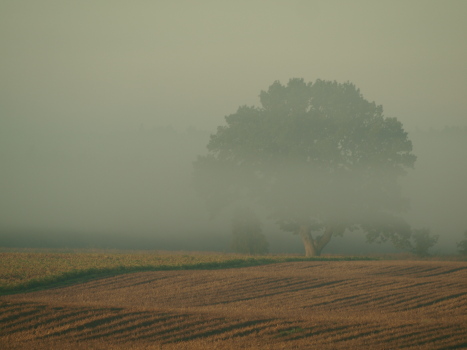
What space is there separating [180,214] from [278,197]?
58663 millimetres

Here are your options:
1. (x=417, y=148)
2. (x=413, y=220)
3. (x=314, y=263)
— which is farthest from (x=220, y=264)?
(x=417, y=148)

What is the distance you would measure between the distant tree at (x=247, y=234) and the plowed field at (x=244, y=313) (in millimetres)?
23202

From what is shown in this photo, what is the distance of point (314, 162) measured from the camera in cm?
5256

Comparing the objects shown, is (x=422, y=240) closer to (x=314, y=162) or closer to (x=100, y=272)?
(x=314, y=162)

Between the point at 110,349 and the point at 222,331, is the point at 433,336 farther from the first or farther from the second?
the point at 110,349

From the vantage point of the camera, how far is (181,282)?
98.3ft

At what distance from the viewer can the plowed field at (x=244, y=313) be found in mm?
16844

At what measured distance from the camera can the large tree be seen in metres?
50.6

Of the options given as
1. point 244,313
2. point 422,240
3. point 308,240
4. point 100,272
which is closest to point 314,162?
point 308,240

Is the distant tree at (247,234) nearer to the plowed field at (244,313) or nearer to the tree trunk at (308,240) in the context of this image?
the tree trunk at (308,240)

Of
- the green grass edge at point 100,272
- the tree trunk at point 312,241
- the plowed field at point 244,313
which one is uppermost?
the tree trunk at point 312,241

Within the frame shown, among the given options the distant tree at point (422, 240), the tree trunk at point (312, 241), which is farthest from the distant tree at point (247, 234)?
the distant tree at point (422, 240)

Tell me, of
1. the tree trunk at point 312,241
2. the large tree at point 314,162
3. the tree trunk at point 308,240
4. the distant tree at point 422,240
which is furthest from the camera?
the distant tree at point 422,240

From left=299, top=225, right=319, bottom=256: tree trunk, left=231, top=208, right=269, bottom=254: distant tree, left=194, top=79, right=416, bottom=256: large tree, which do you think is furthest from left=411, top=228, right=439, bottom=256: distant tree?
left=231, top=208, right=269, bottom=254: distant tree
